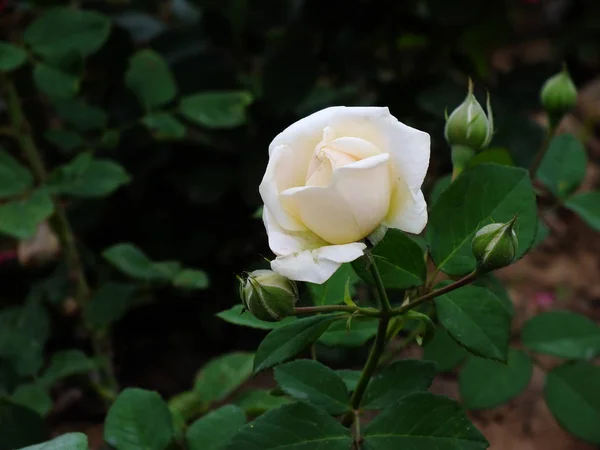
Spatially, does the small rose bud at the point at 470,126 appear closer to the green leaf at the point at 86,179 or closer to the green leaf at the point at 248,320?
the green leaf at the point at 248,320

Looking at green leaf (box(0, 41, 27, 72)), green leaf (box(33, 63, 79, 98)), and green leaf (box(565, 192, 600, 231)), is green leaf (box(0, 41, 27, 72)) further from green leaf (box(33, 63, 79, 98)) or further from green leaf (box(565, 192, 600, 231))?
green leaf (box(565, 192, 600, 231))

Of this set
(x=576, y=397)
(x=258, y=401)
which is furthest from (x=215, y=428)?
(x=576, y=397)

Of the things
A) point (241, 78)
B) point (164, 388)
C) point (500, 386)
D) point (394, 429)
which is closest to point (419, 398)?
point (394, 429)

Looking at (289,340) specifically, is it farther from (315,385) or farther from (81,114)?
(81,114)

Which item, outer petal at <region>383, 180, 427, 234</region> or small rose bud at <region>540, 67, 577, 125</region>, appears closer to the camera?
outer petal at <region>383, 180, 427, 234</region>

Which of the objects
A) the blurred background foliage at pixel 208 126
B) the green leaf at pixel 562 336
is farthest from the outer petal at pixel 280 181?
the blurred background foliage at pixel 208 126

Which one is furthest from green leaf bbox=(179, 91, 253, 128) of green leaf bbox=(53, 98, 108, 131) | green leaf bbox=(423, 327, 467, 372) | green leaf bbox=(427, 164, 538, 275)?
green leaf bbox=(427, 164, 538, 275)

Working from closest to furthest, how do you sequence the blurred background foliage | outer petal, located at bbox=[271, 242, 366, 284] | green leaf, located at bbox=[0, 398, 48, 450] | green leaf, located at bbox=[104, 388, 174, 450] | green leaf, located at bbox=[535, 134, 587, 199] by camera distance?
outer petal, located at bbox=[271, 242, 366, 284], green leaf, located at bbox=[104, 388, 174, 450], green leaf, located at bbox=[0, 398, 48, 450], green leaf, located at bbox=[535, 134, 587, 199], the blurred background foliage
